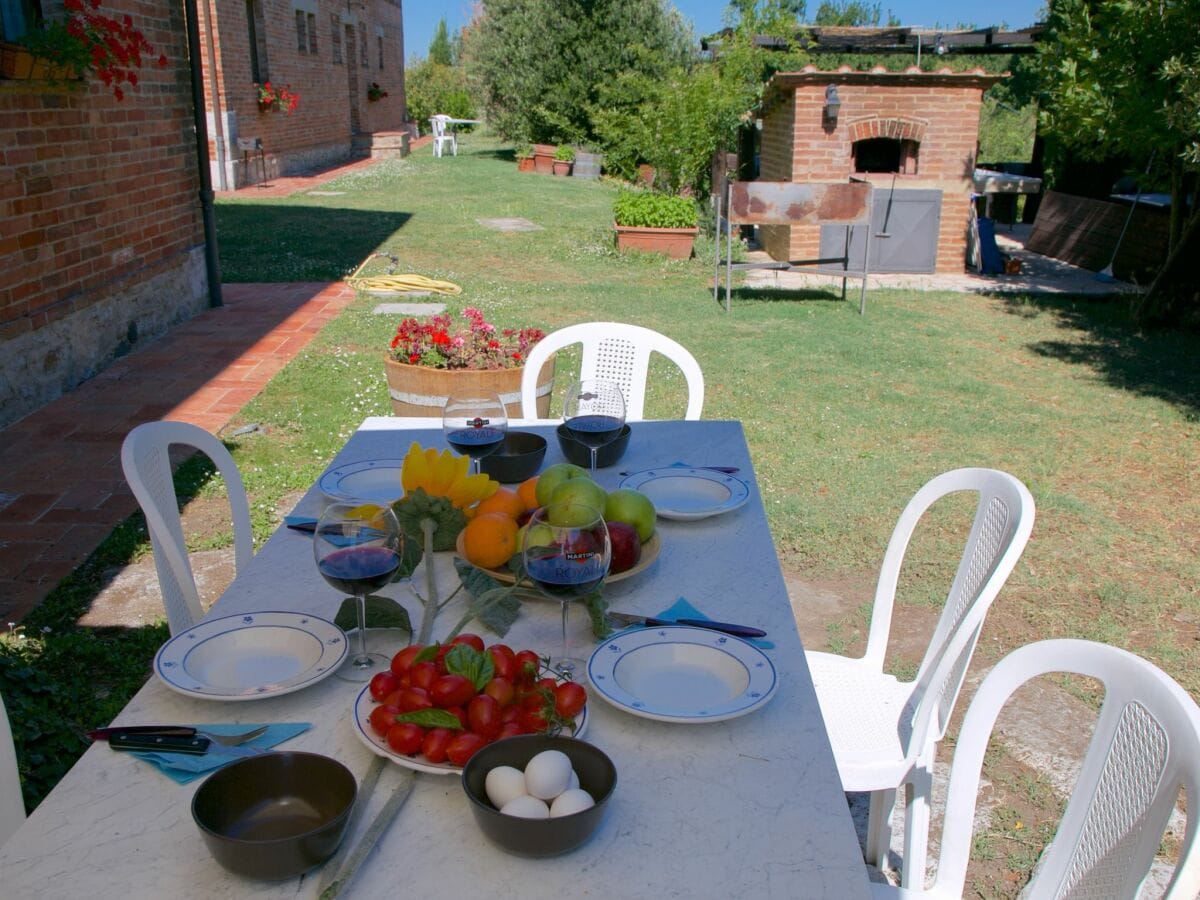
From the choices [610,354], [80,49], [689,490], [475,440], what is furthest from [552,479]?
[80,49]

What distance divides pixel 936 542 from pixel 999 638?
2.79 feet

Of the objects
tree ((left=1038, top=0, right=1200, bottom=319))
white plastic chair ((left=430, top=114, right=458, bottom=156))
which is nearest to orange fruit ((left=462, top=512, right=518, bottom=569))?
tree ((left=1038, top=0, right=1200, bottom=319))

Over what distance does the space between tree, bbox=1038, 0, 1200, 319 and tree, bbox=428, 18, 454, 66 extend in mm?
52892

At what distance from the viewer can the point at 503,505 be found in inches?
80.9

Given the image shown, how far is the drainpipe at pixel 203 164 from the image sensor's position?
25.6 feet

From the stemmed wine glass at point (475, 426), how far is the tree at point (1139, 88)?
640 cm

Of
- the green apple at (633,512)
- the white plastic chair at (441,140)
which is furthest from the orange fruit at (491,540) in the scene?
the white plastic chair at (441,140)

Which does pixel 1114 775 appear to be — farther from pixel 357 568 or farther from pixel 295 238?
pixel 295 238

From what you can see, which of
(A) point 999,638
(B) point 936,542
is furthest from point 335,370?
(A) point 999,638

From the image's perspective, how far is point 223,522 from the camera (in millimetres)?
4430

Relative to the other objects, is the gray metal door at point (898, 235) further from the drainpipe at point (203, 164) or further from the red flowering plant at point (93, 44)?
the red flowering plant at point (93, 44)

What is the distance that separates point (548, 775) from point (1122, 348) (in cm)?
825

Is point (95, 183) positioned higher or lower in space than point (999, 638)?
higher

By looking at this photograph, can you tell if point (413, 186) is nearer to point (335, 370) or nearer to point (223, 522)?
point (335, 370)
